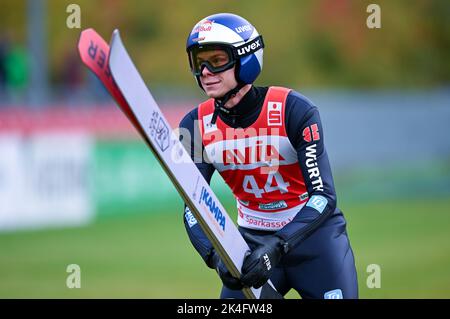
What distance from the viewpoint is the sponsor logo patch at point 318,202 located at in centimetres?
577

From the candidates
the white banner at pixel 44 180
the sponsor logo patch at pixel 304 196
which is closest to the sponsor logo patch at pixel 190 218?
the sponsor logo patch at pixel 304 196

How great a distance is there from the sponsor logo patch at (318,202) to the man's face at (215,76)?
939 millimetres

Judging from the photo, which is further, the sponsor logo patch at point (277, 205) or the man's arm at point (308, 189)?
the sponsor logo patch at point (277, 205)

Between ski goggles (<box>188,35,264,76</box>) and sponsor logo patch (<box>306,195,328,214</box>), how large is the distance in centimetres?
103

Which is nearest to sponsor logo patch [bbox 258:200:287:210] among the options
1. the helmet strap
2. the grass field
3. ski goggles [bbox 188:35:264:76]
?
the helmet strap

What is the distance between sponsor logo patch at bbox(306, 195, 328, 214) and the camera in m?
5.77

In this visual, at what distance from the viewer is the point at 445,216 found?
1808 cm

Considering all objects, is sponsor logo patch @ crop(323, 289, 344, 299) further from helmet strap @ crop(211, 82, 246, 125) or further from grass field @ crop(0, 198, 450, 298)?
grass field @ crop(0, 198, 450, 298)

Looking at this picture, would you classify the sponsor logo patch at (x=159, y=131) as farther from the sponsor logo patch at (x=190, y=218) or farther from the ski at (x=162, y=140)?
the sponsor logo patch at (x=190, y=218)

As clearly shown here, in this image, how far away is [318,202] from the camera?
5.78 metres

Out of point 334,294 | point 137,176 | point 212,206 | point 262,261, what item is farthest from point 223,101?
point 137,176

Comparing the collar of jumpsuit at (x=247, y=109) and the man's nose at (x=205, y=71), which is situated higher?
the man's nose at (x=205, y=71)

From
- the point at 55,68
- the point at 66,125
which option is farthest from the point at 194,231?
the point at 55,68

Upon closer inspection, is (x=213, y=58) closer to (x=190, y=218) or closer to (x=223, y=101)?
(x=223, y=101)
